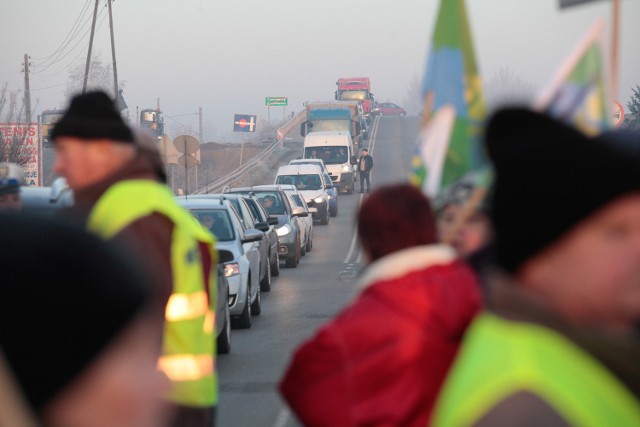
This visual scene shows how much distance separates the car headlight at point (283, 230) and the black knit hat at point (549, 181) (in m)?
23.3

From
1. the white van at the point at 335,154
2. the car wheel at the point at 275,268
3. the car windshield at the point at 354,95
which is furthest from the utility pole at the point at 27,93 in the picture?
the car windshield at the point at 354,95

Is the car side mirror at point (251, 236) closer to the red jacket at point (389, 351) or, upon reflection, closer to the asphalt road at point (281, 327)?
the asphalt road at point (281, 327)

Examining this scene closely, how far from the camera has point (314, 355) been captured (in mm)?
3775

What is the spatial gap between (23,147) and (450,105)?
41.8 m

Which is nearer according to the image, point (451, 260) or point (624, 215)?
point (624, 215)

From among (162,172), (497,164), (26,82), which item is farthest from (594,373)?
(26,82)

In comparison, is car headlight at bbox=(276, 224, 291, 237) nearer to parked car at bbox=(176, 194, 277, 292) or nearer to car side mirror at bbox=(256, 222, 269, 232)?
parked car at bbox=(176, 194, 277, 292)

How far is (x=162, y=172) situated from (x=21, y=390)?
285 cm

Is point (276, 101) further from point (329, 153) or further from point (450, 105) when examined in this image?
point (450, 105)

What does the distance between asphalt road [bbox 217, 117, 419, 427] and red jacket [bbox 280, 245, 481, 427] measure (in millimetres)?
713

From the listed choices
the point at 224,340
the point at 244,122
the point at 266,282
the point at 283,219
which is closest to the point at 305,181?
the point at 283,219

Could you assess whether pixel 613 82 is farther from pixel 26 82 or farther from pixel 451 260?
pixel 26 82

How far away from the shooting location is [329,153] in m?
54.4

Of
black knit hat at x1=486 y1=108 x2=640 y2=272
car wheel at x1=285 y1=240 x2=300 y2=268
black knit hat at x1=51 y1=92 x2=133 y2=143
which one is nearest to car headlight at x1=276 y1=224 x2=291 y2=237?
car wheel at x1=285 y1=240 x2=300 y2=268
